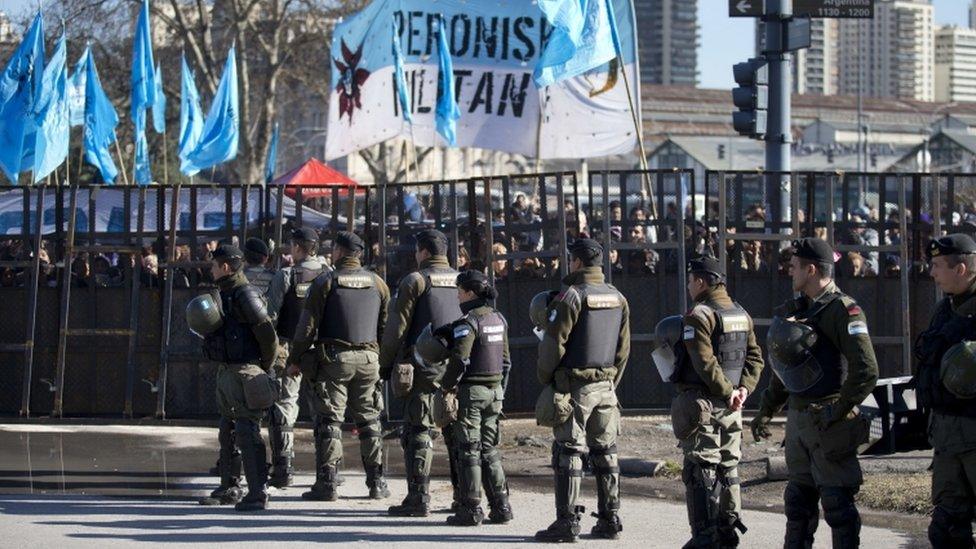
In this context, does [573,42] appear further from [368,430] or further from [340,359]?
[368,430]

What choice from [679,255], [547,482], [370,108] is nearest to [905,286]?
[679,255]

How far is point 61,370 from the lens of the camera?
14.3 m

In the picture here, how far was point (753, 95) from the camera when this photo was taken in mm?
15500

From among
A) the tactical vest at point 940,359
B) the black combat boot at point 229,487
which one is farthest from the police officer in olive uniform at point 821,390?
the black combat boot at point 229,487

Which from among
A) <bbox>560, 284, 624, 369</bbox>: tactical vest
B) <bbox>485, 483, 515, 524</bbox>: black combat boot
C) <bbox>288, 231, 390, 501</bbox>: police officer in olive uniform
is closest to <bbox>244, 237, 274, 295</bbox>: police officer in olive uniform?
<bbox>288, 231, 390, 501</bbox>: police officer in olive uniform

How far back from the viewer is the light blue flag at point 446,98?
20.0 meters

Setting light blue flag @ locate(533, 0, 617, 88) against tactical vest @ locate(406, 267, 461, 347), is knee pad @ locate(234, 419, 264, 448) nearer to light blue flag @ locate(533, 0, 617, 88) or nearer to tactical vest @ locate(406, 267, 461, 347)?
tactical vest @ locate(406, 267, 461, 347)

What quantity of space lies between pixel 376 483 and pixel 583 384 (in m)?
2.08

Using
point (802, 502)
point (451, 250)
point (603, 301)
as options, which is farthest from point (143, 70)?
point (802, 502)

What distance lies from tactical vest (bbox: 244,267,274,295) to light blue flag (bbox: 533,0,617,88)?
594cm

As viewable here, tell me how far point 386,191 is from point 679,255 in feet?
8.83

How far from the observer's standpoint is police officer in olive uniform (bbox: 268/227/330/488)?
1116 centimetres

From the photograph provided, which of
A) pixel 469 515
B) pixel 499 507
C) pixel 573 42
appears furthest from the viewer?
pixel 573 42

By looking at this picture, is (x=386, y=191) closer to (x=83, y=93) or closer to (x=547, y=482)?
(x=547, y=482)
